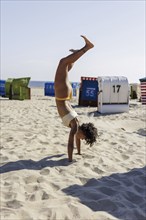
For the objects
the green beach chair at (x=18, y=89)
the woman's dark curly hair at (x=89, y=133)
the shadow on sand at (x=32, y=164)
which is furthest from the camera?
the green beach chair at (x=18, y=89)

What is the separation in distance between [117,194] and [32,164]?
1512 mm

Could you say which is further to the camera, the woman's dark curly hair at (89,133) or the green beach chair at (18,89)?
the green beach chair at (18,89)

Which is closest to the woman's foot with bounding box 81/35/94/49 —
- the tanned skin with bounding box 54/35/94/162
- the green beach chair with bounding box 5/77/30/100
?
the tanned skin with bounding box 54/35/94/162

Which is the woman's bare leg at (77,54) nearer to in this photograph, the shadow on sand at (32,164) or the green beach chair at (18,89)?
the shadow on sand at (32,164)

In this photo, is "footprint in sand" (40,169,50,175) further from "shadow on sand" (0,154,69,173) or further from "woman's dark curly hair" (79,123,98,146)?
"woman's dark curly hair" (79,123,98,146)

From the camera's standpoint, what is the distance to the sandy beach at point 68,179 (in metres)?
3.12

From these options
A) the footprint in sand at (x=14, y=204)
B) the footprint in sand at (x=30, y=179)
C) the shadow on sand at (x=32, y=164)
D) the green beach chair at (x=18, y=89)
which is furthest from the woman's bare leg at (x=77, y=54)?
the green beach chair at (x=18, y=89)

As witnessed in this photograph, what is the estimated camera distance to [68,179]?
13.3ft

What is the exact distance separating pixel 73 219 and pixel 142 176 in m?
1.73

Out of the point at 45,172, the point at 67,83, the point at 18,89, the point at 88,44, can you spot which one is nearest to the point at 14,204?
the point at 45,172

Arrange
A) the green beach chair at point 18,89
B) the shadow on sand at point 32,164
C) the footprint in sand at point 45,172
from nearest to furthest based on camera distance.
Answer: the footprint in sand at point 45,172 < the shadow on sand at point 32,164 < the green beach chair at point 18,89

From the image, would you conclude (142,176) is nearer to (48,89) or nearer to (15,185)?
(15,185)

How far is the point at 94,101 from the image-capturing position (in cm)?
1558

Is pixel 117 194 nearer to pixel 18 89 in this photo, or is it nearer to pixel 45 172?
pixel 45 172
